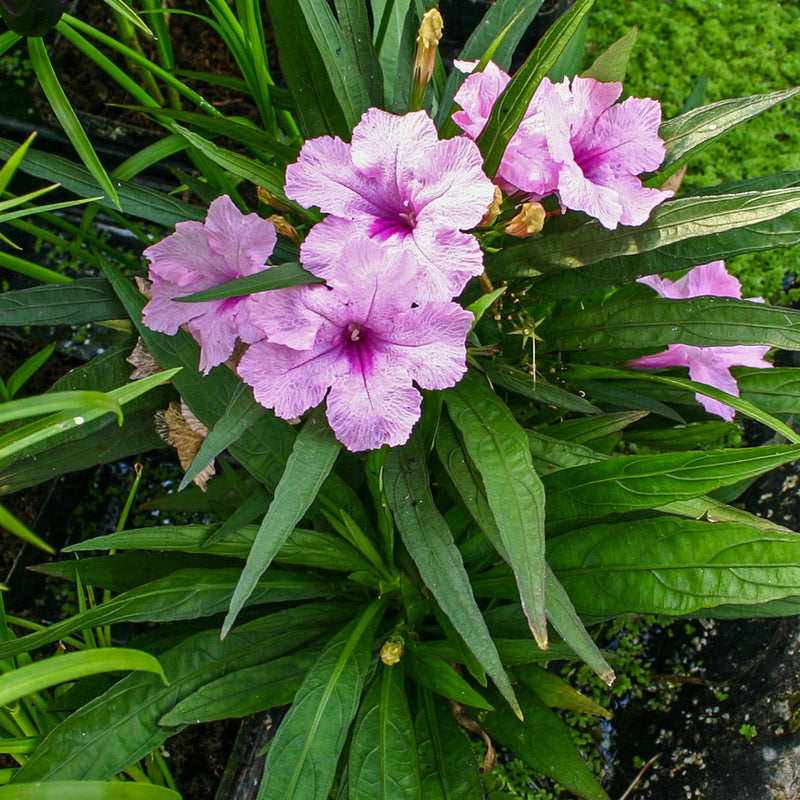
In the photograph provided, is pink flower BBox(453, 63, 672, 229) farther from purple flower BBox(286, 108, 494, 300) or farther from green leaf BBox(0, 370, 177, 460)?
green leaf BBox(0, 370, 177, 460)

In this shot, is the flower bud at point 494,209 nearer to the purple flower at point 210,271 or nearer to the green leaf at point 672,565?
the purple flower at point 210,271

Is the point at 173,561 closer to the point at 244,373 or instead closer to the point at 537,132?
the point at 244,373

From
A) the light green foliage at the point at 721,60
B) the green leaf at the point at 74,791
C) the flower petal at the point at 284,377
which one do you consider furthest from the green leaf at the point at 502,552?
the light green foliage at the point at 721,60

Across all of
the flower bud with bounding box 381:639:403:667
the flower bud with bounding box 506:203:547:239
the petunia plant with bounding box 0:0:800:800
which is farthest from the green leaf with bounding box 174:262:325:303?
the flower bud with bounding box 381:639:403:667

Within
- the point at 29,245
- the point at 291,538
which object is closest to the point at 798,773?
the point at 291,538

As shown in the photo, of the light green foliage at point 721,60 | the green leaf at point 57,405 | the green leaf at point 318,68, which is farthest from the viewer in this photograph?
the light green foliage at point 721,60

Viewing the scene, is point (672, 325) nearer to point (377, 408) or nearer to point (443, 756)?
point (377, 408)

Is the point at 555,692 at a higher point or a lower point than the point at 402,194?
lower

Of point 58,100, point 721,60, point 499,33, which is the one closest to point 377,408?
point 58,100
